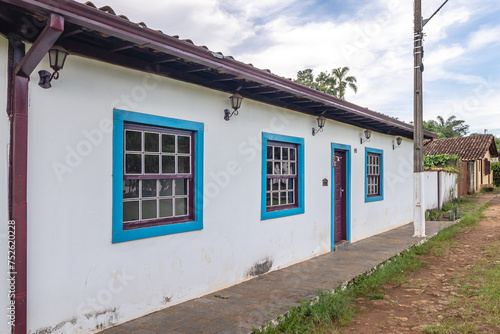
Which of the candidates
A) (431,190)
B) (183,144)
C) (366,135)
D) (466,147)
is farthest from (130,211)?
(466,147)

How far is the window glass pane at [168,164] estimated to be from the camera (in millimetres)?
4547

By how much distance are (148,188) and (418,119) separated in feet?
24.4

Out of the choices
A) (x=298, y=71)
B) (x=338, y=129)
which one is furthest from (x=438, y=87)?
(x=298, y=71)

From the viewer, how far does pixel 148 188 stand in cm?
441

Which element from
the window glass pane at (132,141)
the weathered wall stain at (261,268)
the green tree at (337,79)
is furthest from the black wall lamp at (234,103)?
the green tree at (337,79)

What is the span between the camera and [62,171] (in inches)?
139

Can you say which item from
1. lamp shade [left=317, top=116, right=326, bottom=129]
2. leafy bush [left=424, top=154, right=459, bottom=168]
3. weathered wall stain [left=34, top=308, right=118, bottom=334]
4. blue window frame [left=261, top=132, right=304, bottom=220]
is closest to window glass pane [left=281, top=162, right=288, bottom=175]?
blue window frame [left=261, top=132, right=304, bottom=220]

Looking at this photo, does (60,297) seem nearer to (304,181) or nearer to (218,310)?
(218,310)

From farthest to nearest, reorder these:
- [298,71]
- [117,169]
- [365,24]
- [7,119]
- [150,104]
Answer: [298,71], [365,24], [150,104], [117,169], [7,119]

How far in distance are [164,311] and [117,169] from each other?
1.73 meters

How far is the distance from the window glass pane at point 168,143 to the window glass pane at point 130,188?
0.54m

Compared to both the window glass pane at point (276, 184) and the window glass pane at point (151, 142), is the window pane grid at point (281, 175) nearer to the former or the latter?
the window glass pane at point (276, 184)

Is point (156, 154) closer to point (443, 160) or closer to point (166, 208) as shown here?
point (166, 208)

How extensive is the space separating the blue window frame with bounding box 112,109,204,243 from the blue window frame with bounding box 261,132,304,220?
1530 mm
